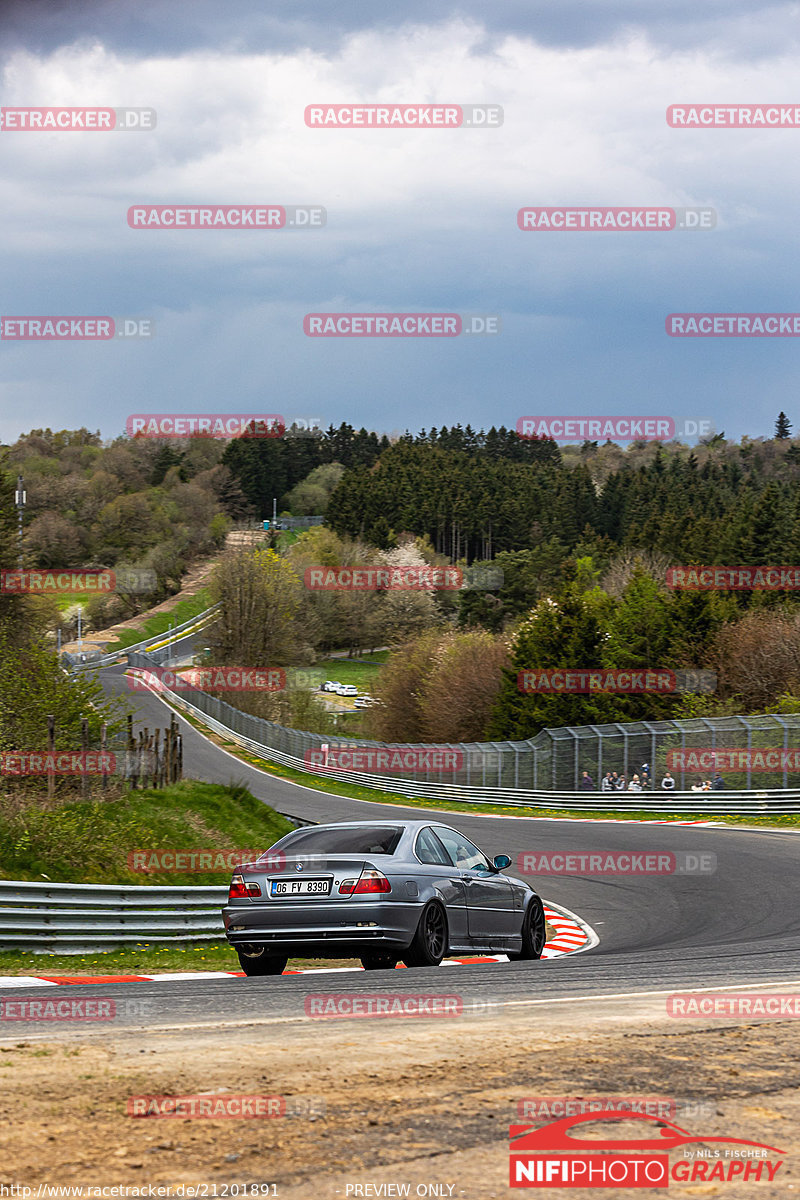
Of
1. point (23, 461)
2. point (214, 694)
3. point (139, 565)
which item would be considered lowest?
point (214, 694)

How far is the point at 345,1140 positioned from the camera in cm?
449

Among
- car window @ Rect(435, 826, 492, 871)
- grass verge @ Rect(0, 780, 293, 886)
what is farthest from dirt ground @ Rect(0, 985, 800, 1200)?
grass verge @ Rect(0, 780, 293, 886)

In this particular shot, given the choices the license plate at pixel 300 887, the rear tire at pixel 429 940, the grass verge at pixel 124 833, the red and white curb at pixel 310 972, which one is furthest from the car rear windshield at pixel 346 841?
the grass verge at pixel 124 833

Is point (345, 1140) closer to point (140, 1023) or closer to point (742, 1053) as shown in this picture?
point (742, 1053)

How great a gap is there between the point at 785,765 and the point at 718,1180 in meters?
30.7

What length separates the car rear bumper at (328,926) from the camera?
988 centimetres

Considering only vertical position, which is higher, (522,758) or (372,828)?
(372,828)

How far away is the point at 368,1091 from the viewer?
5.21 meters

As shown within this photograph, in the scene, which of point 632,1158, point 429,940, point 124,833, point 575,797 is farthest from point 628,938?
point 575,797

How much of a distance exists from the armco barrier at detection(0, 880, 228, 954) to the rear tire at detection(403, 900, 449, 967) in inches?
162

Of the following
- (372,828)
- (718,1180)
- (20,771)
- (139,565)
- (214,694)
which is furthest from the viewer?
(139,565)

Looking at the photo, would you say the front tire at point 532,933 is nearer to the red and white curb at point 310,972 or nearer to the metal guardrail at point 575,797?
the red and white curb at point 310,972

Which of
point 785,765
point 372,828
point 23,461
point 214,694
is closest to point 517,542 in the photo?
point 214,694

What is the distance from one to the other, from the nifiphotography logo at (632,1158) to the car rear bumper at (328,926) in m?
5.25
